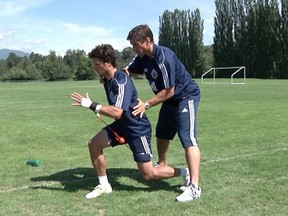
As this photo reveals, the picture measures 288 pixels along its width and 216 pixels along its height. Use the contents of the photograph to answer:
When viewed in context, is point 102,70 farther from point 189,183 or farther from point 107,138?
point 189,183

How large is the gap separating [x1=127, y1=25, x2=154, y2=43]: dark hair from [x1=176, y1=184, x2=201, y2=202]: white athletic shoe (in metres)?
1.95

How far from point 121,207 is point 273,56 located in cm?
7449

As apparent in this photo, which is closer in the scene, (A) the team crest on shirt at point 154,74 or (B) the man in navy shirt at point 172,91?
(B) the man in navy shirt at point 172,91

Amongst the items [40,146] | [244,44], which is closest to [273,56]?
[244,44]

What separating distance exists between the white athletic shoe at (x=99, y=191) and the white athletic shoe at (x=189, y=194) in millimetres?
990

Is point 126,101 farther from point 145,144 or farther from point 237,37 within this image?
point 237,37

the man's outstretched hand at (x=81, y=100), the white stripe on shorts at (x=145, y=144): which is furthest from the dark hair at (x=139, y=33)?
the white stripe on shorts at (x=145, y=144)

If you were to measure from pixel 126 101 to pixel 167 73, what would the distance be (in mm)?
655

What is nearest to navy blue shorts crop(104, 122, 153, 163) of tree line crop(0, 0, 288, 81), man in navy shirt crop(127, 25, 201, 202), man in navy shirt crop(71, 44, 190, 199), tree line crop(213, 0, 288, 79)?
man in navy shirt crop(71, 44, 190, 199)

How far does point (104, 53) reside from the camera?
5648mm

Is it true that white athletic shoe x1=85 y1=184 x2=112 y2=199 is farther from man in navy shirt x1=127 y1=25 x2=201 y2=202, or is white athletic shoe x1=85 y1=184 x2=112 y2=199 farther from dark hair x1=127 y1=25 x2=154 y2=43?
dark hair x1=127 y1=25 x2=154 y2=43

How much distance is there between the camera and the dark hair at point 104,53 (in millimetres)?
5660

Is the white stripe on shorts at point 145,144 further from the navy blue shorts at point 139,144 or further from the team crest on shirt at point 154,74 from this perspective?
the team crest on shirt at point 154,74

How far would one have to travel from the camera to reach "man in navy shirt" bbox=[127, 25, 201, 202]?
5766 mm
